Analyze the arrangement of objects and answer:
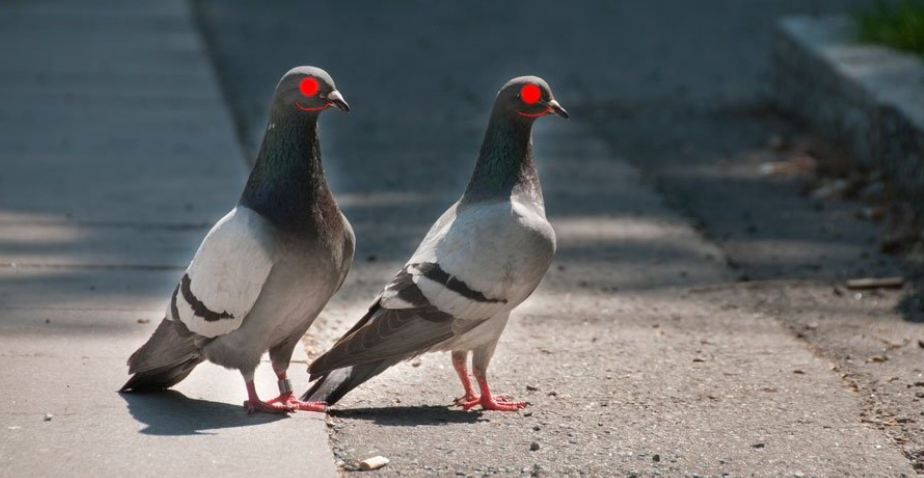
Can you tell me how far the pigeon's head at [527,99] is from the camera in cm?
471

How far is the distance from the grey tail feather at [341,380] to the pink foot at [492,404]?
1.17ft

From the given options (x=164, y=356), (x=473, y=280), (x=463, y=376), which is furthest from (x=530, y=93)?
(x=164, y=356)

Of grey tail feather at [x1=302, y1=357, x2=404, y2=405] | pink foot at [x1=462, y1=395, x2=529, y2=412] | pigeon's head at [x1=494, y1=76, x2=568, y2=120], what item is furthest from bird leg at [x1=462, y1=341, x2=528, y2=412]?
pigeon's head at [x1=494, y1=76, x2=568, y2=120]

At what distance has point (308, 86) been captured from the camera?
4.46 m

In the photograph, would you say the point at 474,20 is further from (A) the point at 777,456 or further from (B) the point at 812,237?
(A) the point at 777,456

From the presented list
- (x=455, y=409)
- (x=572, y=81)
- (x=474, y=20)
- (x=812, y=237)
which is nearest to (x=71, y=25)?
(x=474, y=20)

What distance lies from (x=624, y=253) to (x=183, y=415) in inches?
122

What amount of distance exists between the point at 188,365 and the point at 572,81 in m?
6.92

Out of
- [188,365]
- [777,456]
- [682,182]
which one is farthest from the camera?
[682,182]

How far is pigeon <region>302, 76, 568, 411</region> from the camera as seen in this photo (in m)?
4.52

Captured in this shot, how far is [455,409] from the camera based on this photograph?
4758 millimetres

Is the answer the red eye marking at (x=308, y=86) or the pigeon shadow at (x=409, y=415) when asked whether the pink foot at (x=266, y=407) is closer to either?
the pigeon shadow at (x=409, y=415)

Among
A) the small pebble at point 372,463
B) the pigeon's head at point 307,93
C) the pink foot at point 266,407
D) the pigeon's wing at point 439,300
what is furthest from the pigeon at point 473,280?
the pigeon's head at point 307,93

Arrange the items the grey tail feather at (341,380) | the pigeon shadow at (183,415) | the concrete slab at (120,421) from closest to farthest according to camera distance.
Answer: the concrete slab at (120,421), the pigeon shadow at (183,415), the grey tail feather at (341,380)
